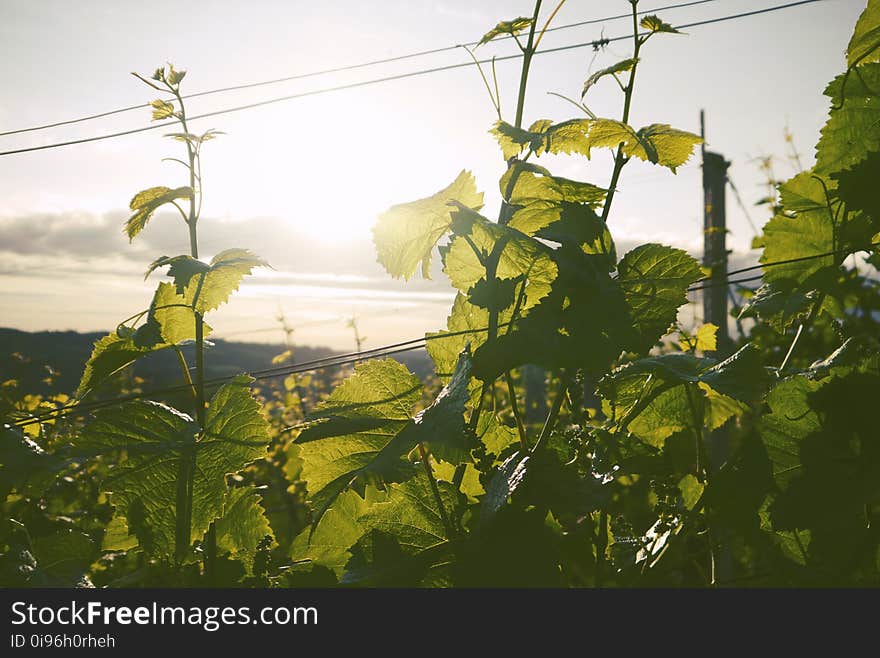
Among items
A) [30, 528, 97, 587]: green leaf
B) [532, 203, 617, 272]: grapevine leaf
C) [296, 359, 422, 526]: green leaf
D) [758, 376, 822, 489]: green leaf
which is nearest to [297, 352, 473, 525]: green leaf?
[296, 359, 422, 526]: green leaf

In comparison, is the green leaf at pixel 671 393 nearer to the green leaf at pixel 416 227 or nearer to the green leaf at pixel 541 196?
the green leaf at pixel 541 196

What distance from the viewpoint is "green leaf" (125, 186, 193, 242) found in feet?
5.37

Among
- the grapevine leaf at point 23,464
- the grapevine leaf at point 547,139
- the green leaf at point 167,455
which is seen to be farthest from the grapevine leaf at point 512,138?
the grapevine leaf at point 23,464

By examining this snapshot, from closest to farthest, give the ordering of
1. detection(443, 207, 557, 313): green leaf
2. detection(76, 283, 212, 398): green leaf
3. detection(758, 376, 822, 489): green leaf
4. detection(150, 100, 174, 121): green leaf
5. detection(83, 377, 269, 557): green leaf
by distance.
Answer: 1. detection(443, 207, 557, 313): green leaf
2. detection(758, 376, 822, 489): green leaf
3. detection(83, 377, 269, 557): green leaf
4. detection(76, 283, 212, 398): green leaf
5. detection(150, 100, 174, 121): green leaf

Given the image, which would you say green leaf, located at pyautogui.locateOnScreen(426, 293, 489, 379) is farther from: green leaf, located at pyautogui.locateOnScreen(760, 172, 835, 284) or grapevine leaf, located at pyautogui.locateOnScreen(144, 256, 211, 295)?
green leaf, located at pyautogui.locateOnScreen(760, 172, 835, 284)

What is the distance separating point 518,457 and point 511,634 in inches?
10.7

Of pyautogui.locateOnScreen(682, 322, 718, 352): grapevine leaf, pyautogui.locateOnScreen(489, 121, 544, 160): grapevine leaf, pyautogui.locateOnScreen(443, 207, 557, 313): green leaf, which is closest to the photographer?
pyautogui.locateOnScreen(443, 207, 557, 313): green leaf

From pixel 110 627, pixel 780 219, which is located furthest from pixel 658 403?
pixel 110 627

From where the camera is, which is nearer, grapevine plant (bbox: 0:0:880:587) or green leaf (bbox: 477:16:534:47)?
grapevine plant (bbox: 0:0:880:587)

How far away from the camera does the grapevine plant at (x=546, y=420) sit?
43.0 inches

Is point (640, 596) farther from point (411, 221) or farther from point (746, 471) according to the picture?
point (411, 221)

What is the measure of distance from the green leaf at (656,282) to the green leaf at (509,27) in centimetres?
48

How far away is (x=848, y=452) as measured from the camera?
1311mm

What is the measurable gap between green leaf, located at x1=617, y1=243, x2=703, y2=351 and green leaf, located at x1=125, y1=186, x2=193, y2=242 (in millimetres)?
1000
